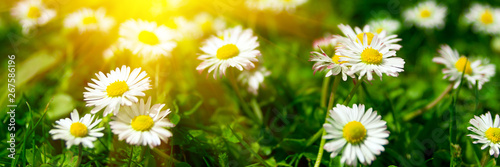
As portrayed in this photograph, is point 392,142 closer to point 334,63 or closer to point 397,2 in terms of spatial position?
point 334,63

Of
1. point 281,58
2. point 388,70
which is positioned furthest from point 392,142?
point 281,58

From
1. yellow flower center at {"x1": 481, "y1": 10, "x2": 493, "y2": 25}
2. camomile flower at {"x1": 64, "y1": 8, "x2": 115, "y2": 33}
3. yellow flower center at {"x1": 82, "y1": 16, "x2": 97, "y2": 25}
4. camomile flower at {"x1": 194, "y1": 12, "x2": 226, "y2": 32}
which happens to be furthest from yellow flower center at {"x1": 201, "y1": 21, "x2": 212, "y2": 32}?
yellow flower center at {"x1": 481, "y1": 10, "x2": 493, "y2": 25}

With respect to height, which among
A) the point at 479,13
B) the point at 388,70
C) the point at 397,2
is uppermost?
the point at 397,2

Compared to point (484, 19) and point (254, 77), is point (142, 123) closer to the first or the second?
point (254, 77)

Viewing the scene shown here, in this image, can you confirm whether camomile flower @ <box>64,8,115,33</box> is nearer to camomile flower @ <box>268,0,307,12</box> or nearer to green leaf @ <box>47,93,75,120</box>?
green leaf @ <box>47,93,75,120</box>

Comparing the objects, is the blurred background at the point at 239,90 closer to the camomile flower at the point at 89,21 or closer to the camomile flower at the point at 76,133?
the camomile flower at the point at 89,21

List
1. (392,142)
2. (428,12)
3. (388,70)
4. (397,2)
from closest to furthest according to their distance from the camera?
1. (388,70)
2. (392,142)
3. (428,12)
4. (397,2)

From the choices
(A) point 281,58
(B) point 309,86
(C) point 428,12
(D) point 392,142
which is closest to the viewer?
(D) point 392,142
